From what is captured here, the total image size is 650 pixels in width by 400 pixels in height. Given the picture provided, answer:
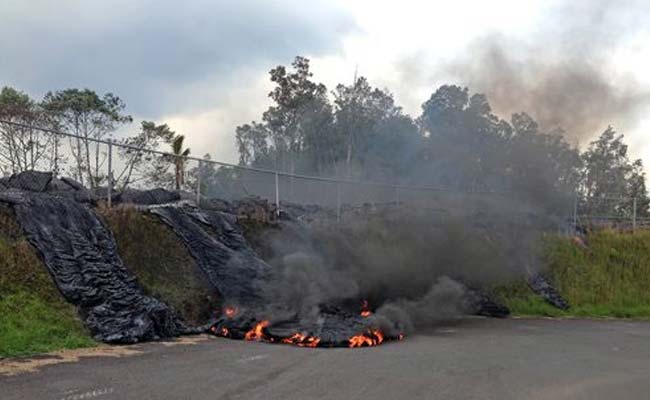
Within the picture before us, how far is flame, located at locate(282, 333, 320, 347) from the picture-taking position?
1127cm

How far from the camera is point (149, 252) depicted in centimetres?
→ 1367

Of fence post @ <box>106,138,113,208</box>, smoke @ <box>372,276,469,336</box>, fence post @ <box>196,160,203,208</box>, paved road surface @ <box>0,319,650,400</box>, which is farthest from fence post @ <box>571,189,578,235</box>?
fence post @ <box>106,138,113,208</box>

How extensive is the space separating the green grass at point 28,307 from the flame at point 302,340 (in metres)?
3.37

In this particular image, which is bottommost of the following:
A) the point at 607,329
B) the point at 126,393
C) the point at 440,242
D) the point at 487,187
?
the point at 607,329

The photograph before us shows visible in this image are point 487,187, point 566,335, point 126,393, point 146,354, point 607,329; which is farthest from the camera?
point 487,187

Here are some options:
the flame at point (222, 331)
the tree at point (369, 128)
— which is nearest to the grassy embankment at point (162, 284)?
the flame at point (222, 331)

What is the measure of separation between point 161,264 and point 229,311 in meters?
2.17

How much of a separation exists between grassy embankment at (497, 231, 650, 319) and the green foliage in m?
10.3

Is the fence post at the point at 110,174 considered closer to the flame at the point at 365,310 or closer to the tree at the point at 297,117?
the flame at the point at 365,310

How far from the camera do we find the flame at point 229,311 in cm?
1246

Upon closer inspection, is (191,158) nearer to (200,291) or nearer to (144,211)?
(144,211)

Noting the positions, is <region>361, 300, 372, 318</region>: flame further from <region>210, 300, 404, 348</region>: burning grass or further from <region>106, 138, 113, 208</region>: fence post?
<region>106, 138, 113, 208</region>: fence post

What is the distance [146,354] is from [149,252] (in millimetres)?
4398

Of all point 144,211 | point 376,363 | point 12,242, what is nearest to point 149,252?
point 144,211
